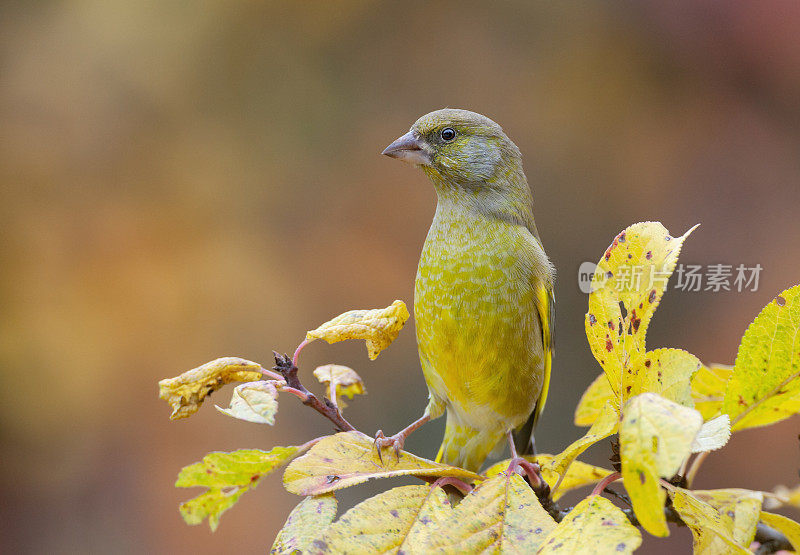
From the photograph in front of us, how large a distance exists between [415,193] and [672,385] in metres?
3.99

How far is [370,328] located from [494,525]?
46cm

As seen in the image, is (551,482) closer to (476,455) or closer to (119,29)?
(476,455)

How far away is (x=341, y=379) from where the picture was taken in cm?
154

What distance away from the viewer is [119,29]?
15.0ft

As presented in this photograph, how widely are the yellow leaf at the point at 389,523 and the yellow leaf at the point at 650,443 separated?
13.3 inches

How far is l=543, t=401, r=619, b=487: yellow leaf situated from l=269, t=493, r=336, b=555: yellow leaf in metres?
0.38

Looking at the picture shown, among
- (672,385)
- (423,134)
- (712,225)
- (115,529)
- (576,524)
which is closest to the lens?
(576,524)

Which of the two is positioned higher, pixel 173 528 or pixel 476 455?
pixel 476 455

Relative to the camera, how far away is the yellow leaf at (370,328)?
1.35 m

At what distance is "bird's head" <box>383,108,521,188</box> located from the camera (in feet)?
7.24

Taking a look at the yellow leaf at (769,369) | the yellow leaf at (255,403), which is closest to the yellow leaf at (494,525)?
the yellow leaf at (255,403)

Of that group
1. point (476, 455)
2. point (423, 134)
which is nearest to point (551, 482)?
point (476, 455)

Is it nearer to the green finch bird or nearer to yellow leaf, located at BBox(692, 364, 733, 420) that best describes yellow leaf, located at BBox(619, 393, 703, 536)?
yellow leaf, located at BBox(692, 364, 733, 420)

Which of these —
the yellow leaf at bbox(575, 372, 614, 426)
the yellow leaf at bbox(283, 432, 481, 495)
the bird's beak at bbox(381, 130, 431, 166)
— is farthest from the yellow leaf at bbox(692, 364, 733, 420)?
the bird's beak at bbox(381, 130, 431, 166)
